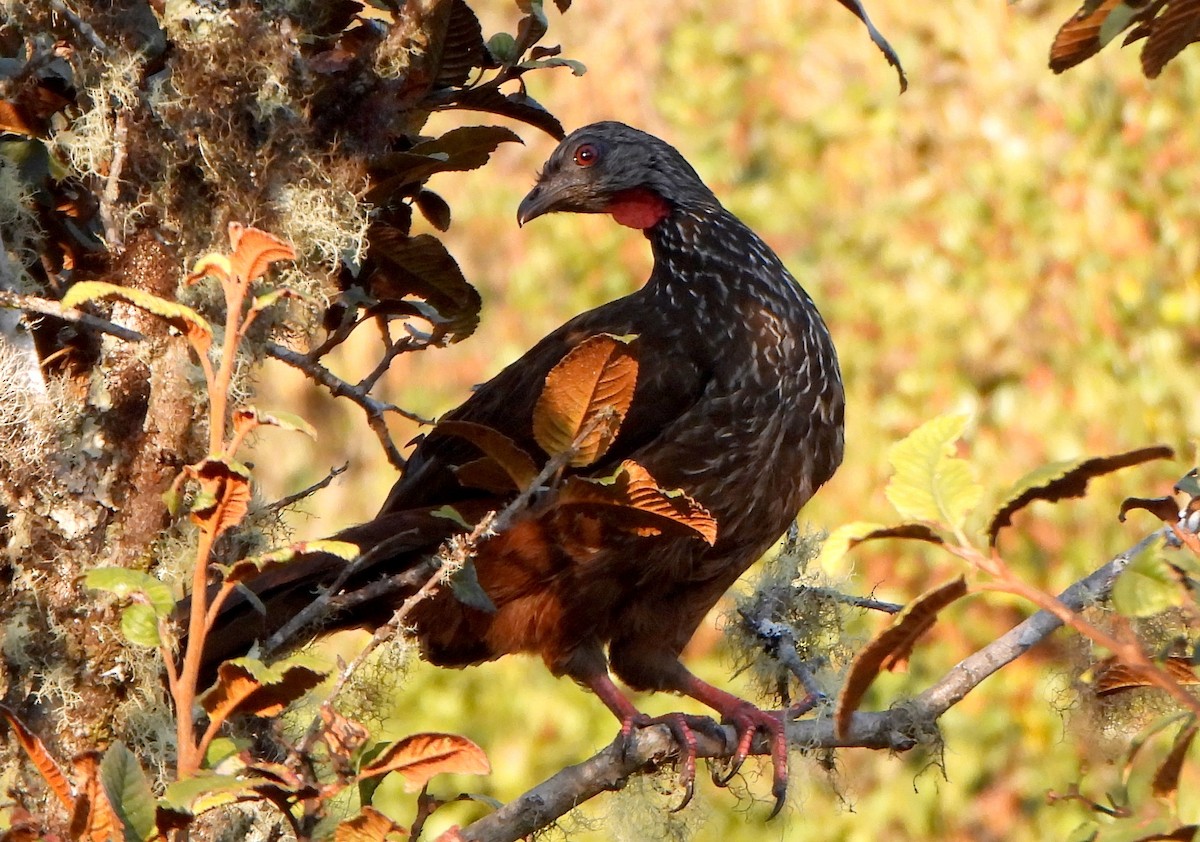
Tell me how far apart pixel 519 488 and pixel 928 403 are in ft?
16.6

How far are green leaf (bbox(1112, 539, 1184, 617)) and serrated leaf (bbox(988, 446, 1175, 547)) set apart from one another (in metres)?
0.06

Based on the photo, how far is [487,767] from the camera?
1330 mm

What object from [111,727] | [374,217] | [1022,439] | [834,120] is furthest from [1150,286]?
[111,727]

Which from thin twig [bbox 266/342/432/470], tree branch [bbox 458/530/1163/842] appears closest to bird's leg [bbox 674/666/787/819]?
tree branch [bbox 458/530/1163/842]

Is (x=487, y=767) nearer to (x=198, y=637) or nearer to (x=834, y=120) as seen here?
(x=198, y=637)

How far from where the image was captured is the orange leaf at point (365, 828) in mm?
1308

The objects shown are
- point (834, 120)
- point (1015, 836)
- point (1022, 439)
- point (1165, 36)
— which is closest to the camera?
point (1165, 36)

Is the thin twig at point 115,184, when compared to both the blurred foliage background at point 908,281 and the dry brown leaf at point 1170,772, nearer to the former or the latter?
the dry brown leaf at point 1170,772

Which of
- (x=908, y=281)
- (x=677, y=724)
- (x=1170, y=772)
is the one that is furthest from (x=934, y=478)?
(x=908, y=281)

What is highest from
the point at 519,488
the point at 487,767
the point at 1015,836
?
the point at 1015,836

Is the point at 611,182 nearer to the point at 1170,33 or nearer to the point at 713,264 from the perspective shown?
the point at 713,264

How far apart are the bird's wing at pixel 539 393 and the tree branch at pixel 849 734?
591 millimetres

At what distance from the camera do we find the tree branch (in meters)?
1.84

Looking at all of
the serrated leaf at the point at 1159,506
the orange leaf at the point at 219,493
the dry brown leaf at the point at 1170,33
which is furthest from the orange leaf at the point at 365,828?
the dry brown leaf at the point at 1170,33
